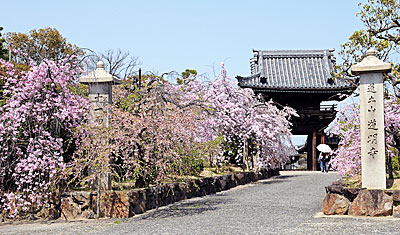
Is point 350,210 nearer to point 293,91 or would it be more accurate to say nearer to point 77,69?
point 77,69

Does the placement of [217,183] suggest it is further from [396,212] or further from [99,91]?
[396,212]

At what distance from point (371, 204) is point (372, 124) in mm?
1574

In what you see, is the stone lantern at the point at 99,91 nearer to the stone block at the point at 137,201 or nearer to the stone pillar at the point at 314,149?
the stone block at the point at 137,201

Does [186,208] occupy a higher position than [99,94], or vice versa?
[99,94]

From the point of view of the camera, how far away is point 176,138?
950 centimetres

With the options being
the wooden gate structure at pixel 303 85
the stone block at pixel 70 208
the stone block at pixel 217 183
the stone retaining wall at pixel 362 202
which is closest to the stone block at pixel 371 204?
the stone retaining wall at pixel 362 202

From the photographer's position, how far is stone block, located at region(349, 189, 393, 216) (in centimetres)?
855

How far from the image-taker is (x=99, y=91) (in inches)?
389

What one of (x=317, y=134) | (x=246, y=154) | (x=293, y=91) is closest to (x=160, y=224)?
(x=246, y=154)

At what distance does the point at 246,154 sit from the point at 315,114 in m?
8.88

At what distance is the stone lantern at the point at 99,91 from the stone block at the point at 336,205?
4.81 metres

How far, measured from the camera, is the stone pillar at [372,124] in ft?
29.4

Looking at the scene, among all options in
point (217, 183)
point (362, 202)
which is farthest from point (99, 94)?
point (217, 183)

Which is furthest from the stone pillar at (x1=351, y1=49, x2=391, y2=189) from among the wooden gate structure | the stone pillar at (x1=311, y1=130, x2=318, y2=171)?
the stone pillar at (x1=311, y1=130, x2=318, y2=171)
